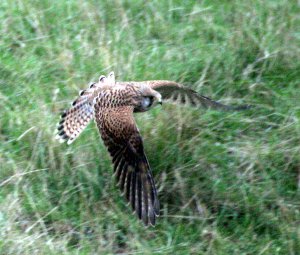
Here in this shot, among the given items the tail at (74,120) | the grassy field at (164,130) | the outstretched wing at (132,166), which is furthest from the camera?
the tail at (74,120)

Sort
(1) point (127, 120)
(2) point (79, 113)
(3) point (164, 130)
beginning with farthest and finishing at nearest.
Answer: (2) point (79, 113)
(3) point (164, 130)
(1) point (127, 120)

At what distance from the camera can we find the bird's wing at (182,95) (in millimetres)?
8266

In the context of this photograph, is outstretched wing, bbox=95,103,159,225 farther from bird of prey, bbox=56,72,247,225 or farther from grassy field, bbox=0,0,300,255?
grassy field, bbox=0,0,300,255

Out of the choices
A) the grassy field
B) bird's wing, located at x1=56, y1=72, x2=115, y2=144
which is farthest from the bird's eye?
bird's wing, located at x1=56, y1=72, x2=115, y2=144

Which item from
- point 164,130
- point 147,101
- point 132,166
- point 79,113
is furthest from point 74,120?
point 132,166

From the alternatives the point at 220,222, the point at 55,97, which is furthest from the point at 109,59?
the point at 220,222

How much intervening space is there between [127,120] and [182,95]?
0.96 meters

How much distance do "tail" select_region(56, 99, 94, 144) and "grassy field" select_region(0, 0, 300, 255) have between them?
0.09 metres

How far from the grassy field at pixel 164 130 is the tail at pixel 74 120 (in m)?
0.09

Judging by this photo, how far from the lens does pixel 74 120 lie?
809cm

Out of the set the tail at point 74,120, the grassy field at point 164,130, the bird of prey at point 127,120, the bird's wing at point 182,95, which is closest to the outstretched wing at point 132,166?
the bird of prey at point 127,120

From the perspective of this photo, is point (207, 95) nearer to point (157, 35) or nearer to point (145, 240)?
point (157, 35)

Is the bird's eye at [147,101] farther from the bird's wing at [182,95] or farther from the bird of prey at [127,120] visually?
the bird's wing at [182,95]

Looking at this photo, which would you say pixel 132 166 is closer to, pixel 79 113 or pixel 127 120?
pixel 127 120
